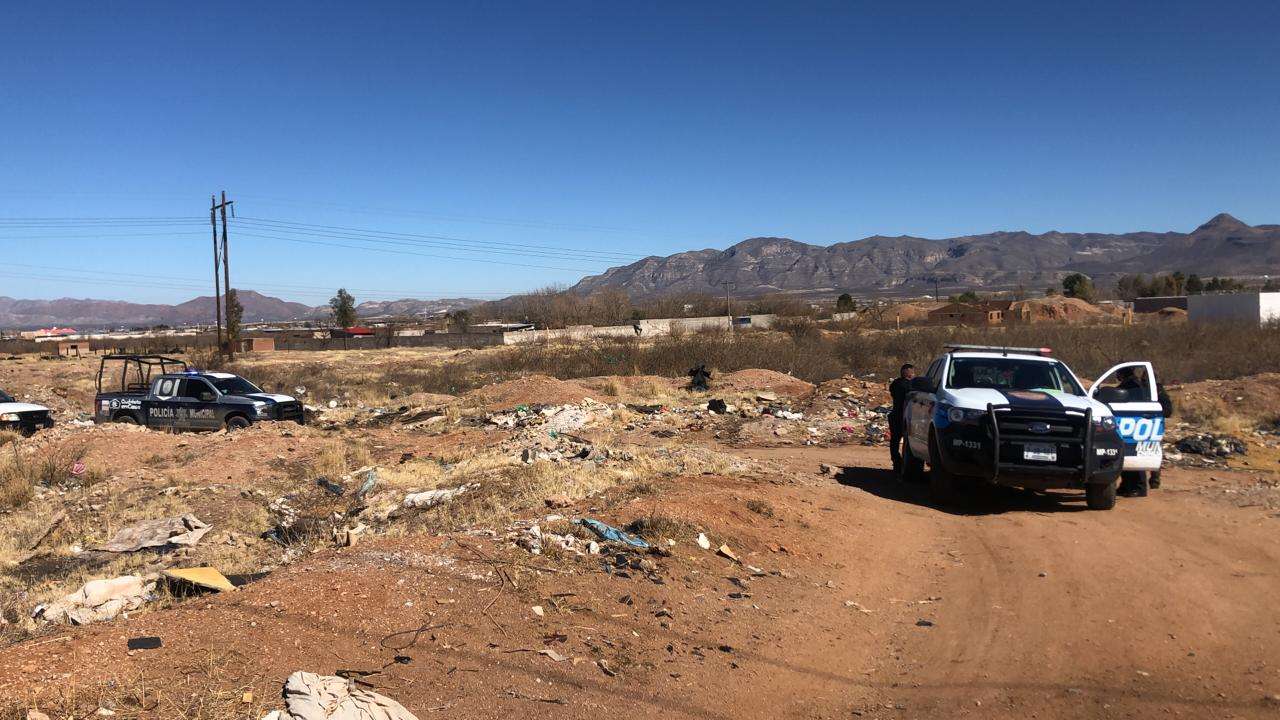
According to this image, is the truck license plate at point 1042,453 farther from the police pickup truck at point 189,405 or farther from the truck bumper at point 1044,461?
the police pickup truck at point 189,405

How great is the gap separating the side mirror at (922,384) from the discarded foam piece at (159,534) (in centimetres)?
958

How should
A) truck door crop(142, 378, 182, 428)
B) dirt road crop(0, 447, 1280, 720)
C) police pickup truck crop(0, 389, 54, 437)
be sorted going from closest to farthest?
dirt road crop(0, 447, 1280, 720) → police pickup truck crop(0, 389, 54, 437) → truck door crop(142, 378, 182, 428)

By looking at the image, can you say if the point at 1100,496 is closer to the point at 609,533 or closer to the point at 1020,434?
the point at 1020,434

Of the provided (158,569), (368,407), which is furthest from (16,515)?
(368,407)

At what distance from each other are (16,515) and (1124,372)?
51.9ft

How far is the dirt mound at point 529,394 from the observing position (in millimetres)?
29031

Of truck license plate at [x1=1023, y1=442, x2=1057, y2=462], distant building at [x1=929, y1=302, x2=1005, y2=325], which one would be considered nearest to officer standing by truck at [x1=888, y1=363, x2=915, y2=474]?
truck license plate at [x1=1023, y1=442, x2=1057, y2=462]

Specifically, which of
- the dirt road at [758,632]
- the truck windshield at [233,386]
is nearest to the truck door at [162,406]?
the truck windshield at [233,386]

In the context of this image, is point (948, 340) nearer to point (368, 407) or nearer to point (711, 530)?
point (368, 407)

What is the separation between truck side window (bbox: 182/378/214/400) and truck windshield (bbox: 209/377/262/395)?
229 millimetres

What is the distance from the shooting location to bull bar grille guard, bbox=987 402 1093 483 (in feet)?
33.2

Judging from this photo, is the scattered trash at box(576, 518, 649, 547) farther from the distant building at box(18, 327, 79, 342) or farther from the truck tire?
the distant building at box(18, 327, 79, 342)

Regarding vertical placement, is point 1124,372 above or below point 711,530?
above

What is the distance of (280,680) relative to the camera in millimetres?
4891
